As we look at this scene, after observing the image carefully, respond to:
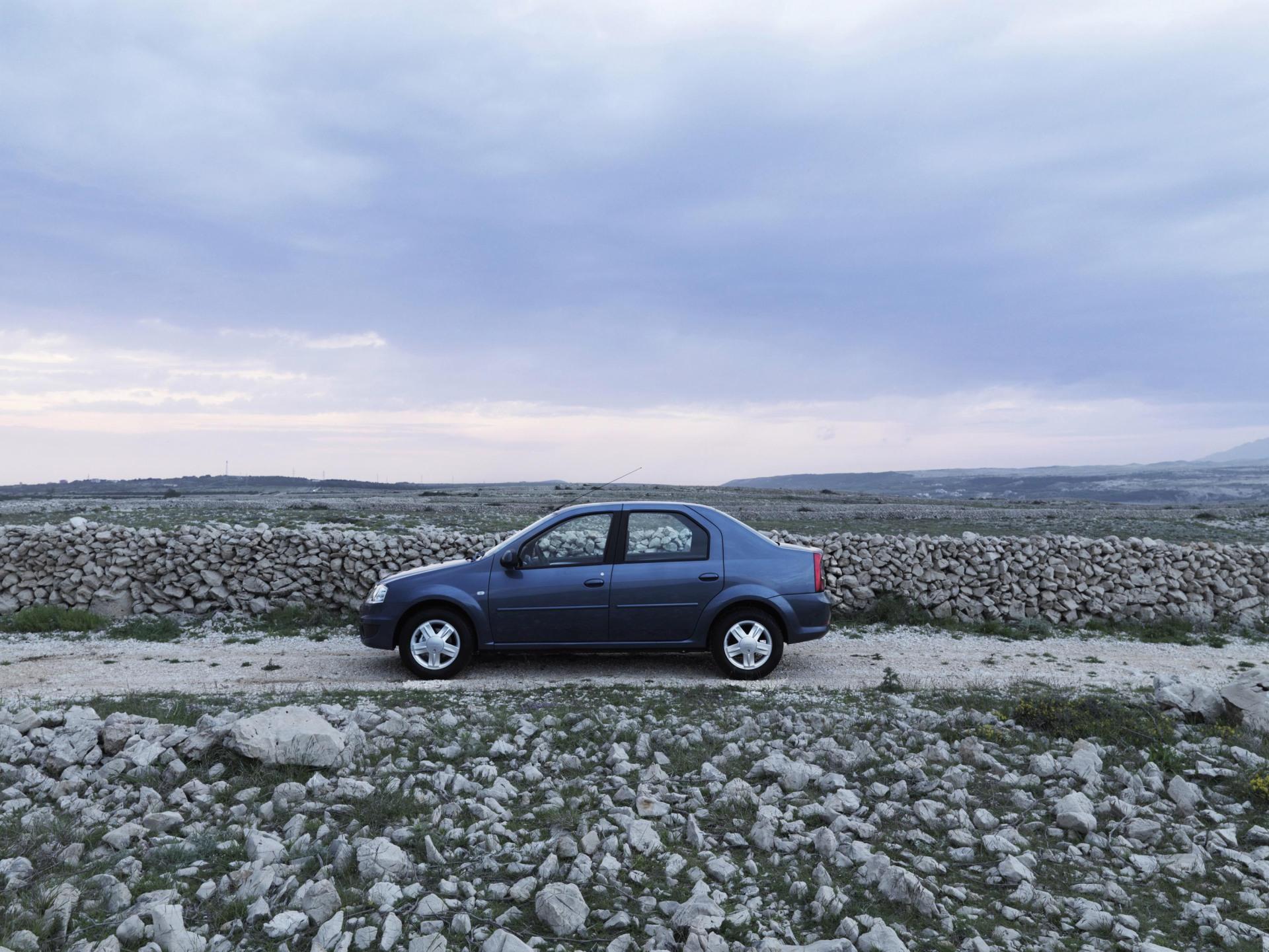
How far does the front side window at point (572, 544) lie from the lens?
351 inches

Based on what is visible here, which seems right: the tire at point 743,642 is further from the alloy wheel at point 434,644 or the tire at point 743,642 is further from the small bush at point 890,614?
the small bush at point 890,614

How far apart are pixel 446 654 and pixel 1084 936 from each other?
646 centimetres

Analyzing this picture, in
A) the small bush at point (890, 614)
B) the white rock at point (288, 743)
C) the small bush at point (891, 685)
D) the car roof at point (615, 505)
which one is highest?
the car roof at point (615, 505)

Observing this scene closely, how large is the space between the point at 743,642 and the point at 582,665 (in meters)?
1.90

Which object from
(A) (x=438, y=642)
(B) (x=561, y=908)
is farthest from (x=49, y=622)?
(B) (x=561, y=908)

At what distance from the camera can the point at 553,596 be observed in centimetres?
880

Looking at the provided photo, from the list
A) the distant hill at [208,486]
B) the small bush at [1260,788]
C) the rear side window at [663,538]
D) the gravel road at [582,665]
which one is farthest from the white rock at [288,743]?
the distant hill at [208,486]

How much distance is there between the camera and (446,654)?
29.0ft

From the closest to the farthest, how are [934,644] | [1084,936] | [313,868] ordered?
1. [1084,936]
2. [313,868]
3. [934,644]

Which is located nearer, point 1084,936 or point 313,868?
point 1084,936

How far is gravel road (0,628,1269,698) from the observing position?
8.72m

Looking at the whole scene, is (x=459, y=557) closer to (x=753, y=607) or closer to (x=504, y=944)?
(x=753, y=607)

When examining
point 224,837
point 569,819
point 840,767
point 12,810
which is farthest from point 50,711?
point 840,767

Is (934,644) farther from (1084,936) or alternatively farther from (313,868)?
(313,868)
